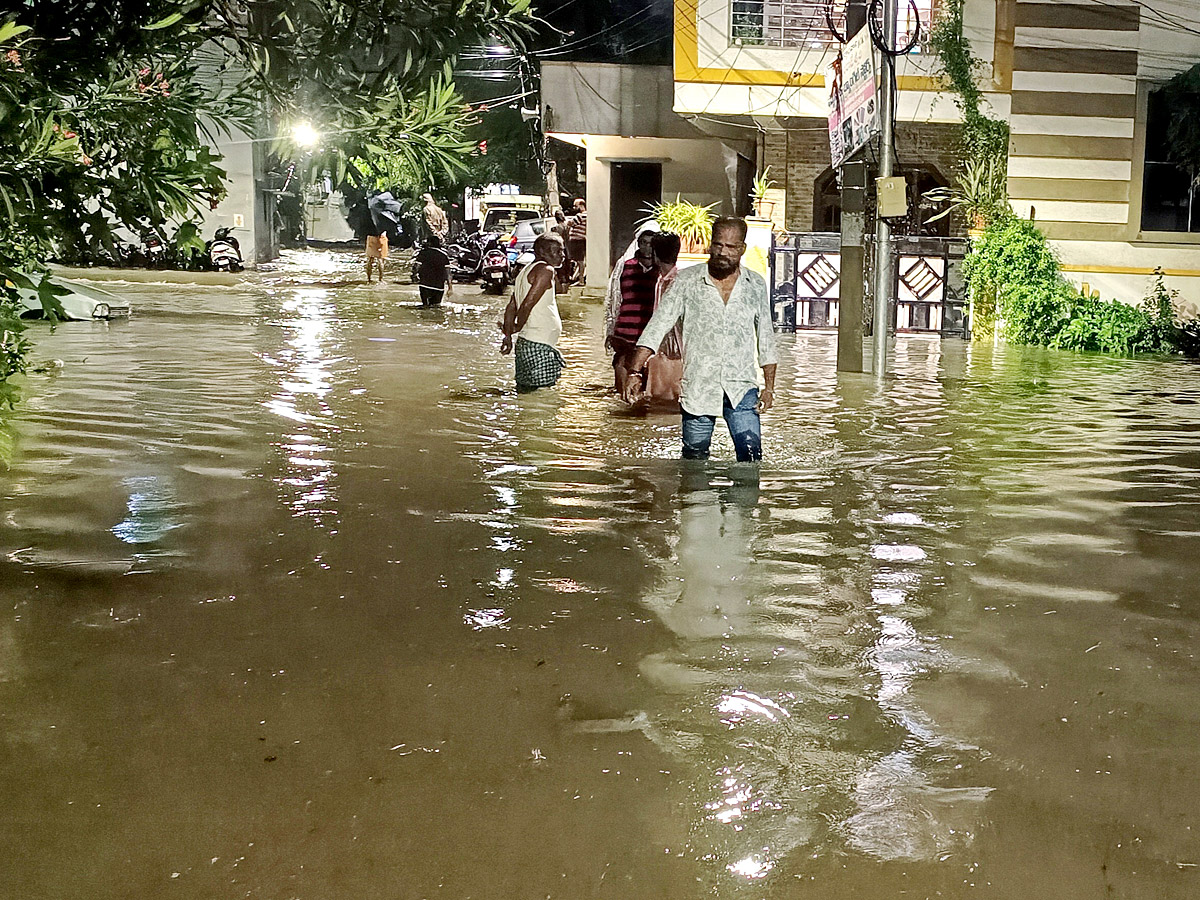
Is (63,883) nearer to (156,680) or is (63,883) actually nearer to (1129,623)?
(156,680)

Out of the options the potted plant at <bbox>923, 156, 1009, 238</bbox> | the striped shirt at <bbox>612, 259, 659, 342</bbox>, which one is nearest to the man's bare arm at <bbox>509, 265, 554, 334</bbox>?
the striped shirt at <bbox>612, 259, 659, 342</bbox>

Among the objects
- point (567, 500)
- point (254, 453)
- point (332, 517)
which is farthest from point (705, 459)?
point (254, 453)

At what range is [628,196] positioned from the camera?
102ft

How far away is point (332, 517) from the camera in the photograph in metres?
7.67

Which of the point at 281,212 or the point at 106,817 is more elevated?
the point at 281,212

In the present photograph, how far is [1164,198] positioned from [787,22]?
6371 mm

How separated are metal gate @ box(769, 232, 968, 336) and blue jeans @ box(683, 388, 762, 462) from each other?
1180 cm

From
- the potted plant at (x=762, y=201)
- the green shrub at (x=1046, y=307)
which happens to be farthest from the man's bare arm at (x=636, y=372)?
the potted plant at (x=762, y=201)

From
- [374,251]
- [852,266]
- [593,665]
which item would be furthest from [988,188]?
[374,251]

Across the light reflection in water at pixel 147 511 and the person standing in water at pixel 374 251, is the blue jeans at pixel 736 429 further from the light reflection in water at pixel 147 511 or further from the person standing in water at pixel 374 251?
the person standing in water at pixel 374 251

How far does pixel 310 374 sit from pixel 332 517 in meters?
7.25

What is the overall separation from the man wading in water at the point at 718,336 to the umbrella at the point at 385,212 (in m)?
56.5

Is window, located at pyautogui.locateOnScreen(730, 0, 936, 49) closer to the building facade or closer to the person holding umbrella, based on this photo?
the building facade

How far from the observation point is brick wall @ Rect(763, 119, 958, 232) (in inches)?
906
